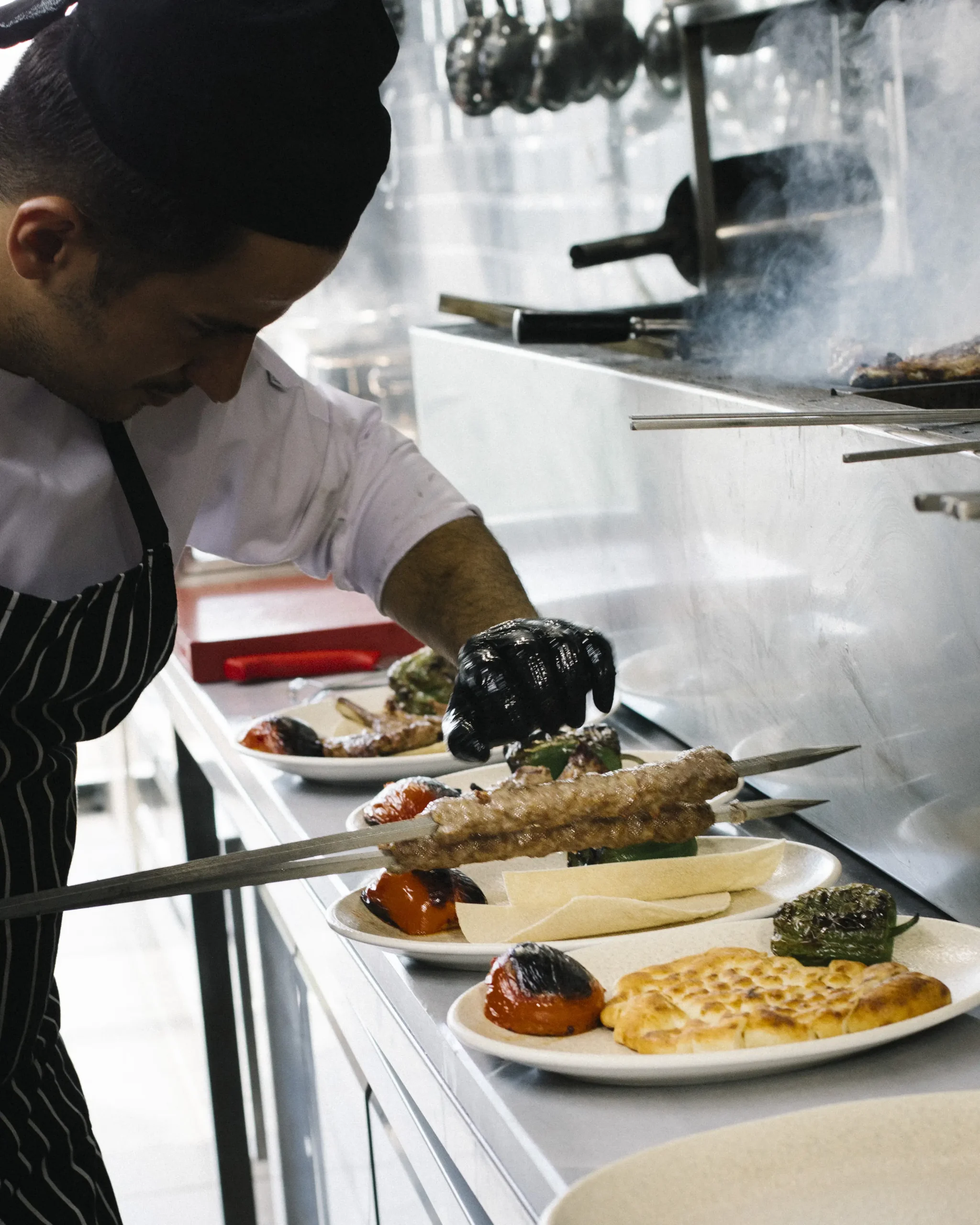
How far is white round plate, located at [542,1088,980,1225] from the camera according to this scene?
780mm

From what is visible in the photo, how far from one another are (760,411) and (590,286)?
169 centimetres

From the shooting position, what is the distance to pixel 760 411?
1.35m

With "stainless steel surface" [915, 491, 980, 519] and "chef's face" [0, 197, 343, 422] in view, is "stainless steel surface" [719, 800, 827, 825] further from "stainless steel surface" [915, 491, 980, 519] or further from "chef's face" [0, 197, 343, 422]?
"chef's face" [0, 197, 343, 422]

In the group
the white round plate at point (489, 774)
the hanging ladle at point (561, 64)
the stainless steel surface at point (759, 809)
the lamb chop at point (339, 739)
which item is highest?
the hanging ladle at point (561, 64)

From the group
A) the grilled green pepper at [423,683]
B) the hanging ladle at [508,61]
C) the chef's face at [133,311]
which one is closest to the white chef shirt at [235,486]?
the chef's face at [133,311]

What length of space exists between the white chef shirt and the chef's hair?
0.22m

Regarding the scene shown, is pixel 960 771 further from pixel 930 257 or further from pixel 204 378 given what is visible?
pixel 930 257

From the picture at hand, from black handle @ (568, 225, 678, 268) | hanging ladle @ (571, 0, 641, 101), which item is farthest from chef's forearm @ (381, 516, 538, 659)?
hanging ladle @ (571, 0, 641, 101)

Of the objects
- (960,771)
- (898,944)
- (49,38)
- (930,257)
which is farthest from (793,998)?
(930,257)

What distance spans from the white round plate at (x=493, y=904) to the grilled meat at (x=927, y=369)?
44 cm

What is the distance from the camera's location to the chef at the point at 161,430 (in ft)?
3.31

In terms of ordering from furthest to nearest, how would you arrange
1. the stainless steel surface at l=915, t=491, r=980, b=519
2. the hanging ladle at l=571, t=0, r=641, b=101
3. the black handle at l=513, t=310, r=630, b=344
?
1. the hanging ladle at l=571, t=0, r=641, b=101
2. the black handle at l=513, t=310, r=630, b=344
3. the stainless steel surface at l=915, t=491, r=980, b=519

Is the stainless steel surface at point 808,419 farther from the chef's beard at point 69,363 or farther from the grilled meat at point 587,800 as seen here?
the chef's beard at point 69,363

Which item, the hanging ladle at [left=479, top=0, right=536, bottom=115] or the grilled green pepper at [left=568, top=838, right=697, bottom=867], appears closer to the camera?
the grilled green pepper at [left=568, top=838, right=697, bottom=867]
